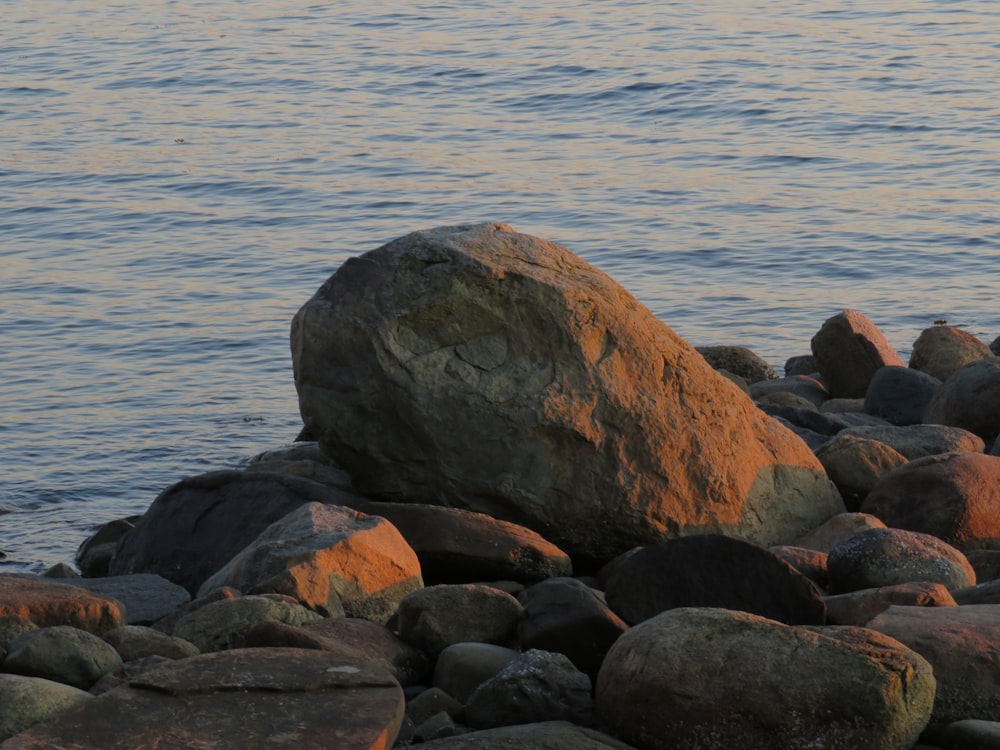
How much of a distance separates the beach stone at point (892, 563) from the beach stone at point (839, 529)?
587 mm

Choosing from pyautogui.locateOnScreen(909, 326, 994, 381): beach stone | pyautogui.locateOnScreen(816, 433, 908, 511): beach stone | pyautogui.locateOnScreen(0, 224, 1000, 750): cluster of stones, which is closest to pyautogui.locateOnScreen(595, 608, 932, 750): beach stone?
pyautogui.locateOnScreen(0, 224, 1000, 750): cluster of stones

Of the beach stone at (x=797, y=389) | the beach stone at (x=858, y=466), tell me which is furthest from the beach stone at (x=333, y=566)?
the beach stone at (x=797, y=389)

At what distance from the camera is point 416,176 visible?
18234 millimetres

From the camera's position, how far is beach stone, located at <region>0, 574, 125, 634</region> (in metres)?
5.32

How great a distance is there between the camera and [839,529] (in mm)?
6684

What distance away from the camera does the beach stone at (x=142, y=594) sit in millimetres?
6109

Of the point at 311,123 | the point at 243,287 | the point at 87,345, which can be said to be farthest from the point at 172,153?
the point at 87,345

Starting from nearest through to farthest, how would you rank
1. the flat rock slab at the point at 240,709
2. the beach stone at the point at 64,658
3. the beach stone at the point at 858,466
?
the flat rock slab at the point at 240,709, the beach stone at the point at 64,658, the beach stone at the point at 858,466

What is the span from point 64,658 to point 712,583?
220 centimetres

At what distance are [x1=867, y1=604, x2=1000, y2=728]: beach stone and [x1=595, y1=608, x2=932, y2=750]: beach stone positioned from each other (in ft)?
0.82

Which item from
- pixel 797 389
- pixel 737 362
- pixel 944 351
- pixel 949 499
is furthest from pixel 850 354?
pixel 949 499

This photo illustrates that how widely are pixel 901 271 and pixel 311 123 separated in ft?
31.5

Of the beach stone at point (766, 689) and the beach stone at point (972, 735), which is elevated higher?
the beach stone at point (766, 689)

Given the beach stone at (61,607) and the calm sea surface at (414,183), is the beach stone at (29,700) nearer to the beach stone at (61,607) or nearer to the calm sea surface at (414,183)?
the beach stone at (61,607)
